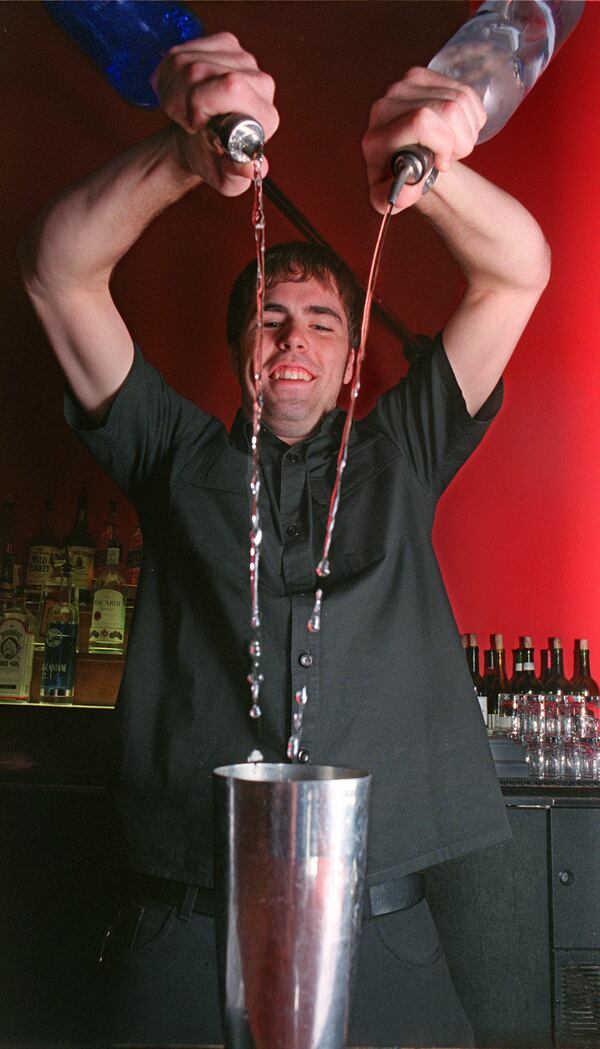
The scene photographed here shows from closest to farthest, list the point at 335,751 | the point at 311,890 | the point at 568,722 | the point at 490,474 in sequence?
1. the point at 311,890
2. the point at 335,751
3. the point at 568,722
4. the point at 490,474

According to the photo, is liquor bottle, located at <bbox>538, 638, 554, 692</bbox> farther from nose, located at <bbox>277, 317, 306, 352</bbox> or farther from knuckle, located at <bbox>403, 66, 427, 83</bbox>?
knuckle, located at <bbox>403, 66, 427, 83</bbox>

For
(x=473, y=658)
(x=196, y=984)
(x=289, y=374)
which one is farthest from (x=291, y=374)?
(x=473, y=658)

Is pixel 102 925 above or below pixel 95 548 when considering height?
below

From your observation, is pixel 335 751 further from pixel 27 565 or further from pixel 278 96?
pixel 278 96

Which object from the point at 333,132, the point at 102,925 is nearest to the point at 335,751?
the point at 102,925

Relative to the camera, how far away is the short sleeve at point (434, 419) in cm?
109

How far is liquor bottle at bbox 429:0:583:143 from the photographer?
3.20 feet

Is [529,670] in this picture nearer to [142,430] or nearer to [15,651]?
[15,651]

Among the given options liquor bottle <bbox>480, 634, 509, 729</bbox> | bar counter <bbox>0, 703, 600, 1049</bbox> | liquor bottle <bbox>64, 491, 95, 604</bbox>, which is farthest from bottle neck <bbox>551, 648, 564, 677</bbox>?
liquor bottle <bbox>64, 491, 95, 604</bbox>

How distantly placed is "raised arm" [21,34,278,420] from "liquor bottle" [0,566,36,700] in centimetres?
98

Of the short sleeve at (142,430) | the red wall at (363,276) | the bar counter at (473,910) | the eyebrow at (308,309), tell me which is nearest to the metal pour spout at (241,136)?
the short sleeve at (142,430)

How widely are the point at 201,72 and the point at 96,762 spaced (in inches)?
51.4

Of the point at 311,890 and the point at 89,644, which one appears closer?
the point at 311,890

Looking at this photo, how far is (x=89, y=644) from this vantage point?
1.89 m
